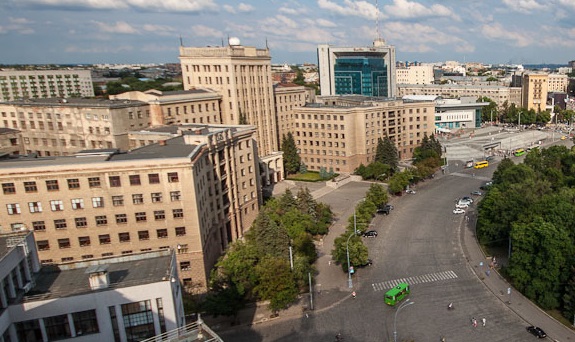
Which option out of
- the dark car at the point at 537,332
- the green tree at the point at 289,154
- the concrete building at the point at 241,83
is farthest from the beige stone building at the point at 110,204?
the green tree at the point at 289,154

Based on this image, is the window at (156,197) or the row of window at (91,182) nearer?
the row of window at (91,182)

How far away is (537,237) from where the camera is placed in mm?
49844

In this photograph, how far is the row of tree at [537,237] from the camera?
47.5m

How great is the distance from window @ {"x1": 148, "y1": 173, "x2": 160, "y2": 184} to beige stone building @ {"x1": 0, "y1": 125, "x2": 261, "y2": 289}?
0.34 feet

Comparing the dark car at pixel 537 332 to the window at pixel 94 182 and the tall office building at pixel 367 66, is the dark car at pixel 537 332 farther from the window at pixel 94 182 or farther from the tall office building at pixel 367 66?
the tall office building at pixel 367 66

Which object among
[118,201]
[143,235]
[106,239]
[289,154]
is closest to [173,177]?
[118,201]

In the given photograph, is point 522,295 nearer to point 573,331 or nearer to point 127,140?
point 573,331

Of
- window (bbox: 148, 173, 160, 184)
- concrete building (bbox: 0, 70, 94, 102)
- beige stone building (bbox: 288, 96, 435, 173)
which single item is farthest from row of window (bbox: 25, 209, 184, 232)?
concrete building (bbox: 0, 70, 94, 102)

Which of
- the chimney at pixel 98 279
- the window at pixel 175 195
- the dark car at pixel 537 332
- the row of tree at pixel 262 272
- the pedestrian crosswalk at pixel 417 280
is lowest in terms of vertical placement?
the dark car at pixel 537 332

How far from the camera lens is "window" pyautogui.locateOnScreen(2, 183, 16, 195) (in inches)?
1837

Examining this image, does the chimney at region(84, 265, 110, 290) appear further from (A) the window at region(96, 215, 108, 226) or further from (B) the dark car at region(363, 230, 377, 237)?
(B) the dark car at region(363, 230, 377, 237)

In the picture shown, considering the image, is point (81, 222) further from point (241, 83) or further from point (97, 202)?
point (241, 83)

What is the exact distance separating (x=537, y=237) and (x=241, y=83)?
66067 millimetres

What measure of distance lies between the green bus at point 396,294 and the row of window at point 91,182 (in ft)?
86.4
